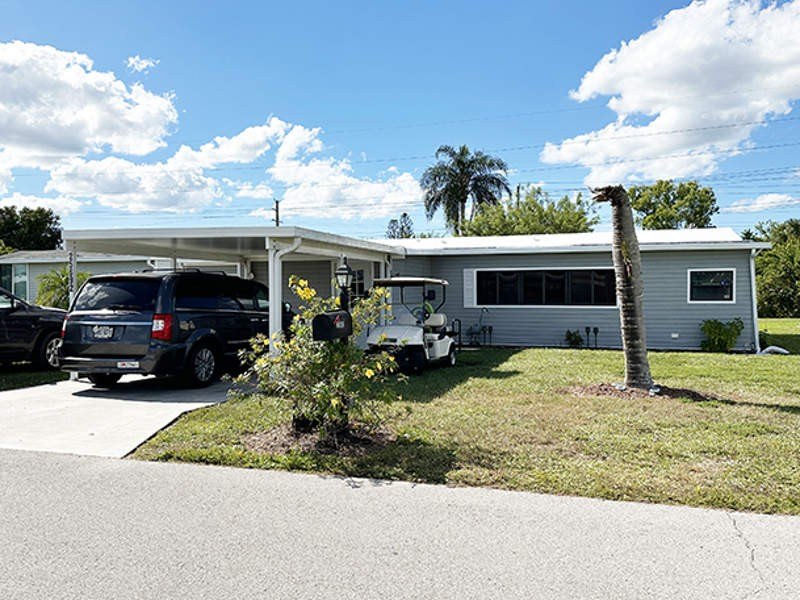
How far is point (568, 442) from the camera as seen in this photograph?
571 cm

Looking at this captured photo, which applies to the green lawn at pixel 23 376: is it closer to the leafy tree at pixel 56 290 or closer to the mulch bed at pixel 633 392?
the leafy tree at pixel 56 290

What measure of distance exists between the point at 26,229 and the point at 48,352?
1504 inches

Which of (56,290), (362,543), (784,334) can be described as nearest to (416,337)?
(362,543)

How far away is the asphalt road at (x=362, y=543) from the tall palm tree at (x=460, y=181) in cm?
3004

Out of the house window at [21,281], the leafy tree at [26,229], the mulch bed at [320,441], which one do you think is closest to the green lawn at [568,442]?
the mulch bed at [320,441]

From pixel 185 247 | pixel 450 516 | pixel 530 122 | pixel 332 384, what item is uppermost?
pixel 530 122

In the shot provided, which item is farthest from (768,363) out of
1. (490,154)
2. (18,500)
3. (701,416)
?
(490,154)

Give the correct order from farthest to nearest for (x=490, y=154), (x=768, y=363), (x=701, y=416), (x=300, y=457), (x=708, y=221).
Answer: (x=708, y=221) → (x=490, y=154) → (x=768, y=363) → (x=701, y=416) → (x=300, y=457)

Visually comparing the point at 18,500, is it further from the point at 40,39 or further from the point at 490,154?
the point at 490,154

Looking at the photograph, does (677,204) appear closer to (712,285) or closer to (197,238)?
(712,285)

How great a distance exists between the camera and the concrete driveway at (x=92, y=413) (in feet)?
19.6

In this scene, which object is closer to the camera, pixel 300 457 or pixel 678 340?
pixel 300 457

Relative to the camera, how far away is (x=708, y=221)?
43875mm

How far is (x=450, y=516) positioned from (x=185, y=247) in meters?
8.85
